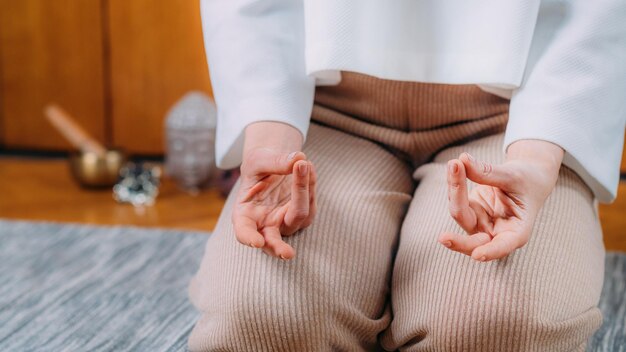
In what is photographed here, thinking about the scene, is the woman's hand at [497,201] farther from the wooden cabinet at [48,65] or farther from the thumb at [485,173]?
the wooden cabinet at [48,65]

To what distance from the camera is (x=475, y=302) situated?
777 mm

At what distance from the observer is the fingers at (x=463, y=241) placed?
2.38 ft

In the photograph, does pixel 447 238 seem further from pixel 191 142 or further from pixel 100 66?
pixel 100 66

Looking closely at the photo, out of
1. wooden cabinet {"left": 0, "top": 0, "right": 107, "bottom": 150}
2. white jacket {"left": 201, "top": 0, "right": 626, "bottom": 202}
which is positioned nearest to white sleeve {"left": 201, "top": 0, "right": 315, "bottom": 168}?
white jacket {"left": 201, "top": 0, "right": 626, "bottom": 202}

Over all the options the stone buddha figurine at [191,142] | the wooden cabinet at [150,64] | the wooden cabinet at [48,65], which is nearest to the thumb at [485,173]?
the stone buddha figurine at [191,142]

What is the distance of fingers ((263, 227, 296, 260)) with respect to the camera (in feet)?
2.53

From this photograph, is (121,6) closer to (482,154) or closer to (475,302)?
(482,154)

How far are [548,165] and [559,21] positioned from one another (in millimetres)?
177

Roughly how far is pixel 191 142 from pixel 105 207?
25 cm

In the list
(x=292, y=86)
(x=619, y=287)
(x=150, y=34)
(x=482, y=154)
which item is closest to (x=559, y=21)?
(x=482, y=154)

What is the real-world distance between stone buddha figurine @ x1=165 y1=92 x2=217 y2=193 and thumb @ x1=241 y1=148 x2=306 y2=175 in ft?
3.33

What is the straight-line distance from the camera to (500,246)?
745mm

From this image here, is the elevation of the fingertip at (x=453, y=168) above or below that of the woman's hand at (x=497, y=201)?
above

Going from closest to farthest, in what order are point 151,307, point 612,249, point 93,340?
point 93,340
point 151,307
point 612,249
